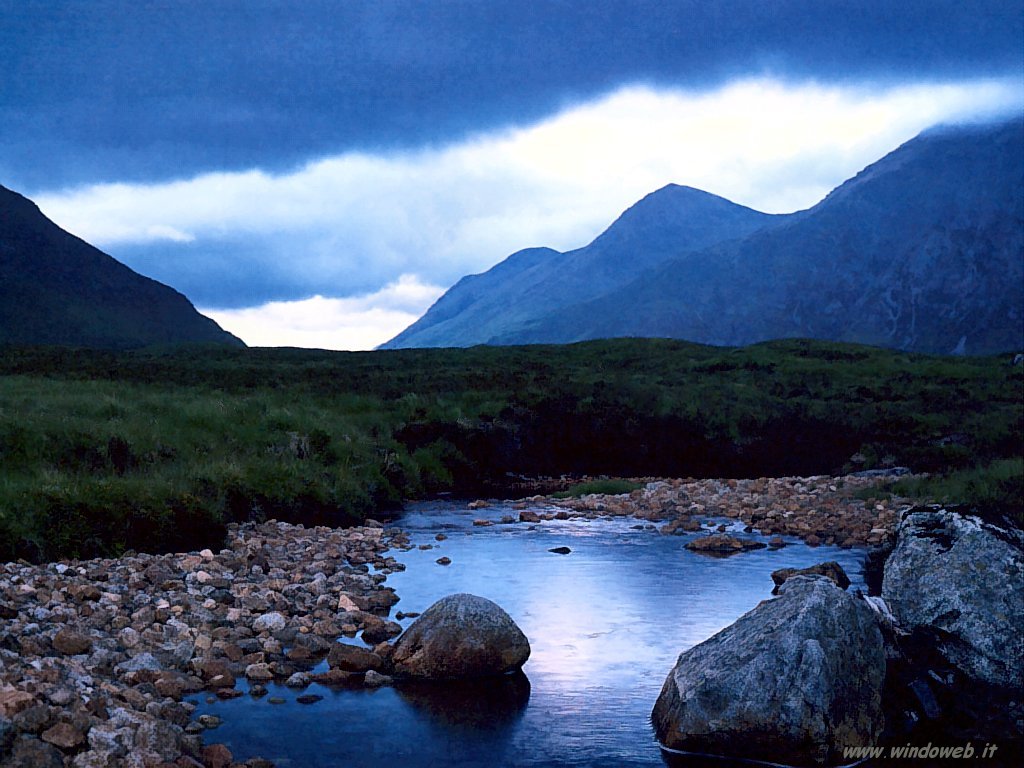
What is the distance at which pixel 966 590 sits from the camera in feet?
37.3

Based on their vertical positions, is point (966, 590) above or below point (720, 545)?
above

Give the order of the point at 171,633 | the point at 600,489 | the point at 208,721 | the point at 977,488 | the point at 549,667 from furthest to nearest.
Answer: the point at 600,489, the point at 977,488, the point at 549,667, the point at 171,633, the point at 208,721

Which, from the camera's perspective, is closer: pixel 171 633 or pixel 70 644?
pixel 70 644

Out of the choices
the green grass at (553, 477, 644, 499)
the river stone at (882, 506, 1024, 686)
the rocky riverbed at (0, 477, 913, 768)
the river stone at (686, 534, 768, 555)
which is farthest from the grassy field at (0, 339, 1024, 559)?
the river stone at (882, 506, 1024, 686)

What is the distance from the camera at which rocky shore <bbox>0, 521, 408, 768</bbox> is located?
8.48 metres

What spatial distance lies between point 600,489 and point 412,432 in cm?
756

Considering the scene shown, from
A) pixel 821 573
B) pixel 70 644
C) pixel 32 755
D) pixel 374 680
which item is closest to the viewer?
pixel 32 755

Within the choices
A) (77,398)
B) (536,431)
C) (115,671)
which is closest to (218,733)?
(115,671)

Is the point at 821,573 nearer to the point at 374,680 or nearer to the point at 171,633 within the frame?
the point at 374,680

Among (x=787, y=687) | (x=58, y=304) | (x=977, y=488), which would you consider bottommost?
(x=787, y=687)

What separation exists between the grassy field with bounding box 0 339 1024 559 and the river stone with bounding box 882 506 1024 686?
1251 cm

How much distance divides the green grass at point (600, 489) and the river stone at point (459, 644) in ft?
59.6

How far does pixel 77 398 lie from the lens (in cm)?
2766

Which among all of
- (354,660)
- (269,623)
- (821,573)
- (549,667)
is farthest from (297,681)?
(821,573)
